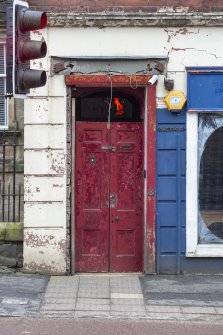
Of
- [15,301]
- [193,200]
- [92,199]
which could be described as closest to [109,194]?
[92,199]

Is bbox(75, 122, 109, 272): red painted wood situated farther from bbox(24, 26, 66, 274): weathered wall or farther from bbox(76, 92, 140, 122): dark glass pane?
bbox(24, 26, 66, 274): weathered wall

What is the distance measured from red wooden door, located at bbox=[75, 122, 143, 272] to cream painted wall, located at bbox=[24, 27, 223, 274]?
1.44 feet

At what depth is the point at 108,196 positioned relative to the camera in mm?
9891

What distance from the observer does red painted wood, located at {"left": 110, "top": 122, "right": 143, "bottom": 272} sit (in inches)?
389

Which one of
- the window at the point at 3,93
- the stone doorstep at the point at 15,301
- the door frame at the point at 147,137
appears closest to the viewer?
the stone doorstep at the point at 15,301

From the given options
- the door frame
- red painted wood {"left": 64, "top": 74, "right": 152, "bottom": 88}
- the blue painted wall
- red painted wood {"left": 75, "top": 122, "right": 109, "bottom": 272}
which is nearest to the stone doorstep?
red painted wood {"left": 75, "top": 122, "right": 109, "bottom": 272}

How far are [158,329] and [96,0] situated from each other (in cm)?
515

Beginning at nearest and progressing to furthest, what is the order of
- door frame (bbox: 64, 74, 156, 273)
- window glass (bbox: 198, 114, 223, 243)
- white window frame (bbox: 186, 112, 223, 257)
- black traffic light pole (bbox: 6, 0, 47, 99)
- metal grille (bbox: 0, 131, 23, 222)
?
black traffic light pole (bbox: 6, 0, 47, 99), door frame (bbox: 64, 74, 156, 273), white window frame (bbox: 186, 112, 223, 257), window glass (bbox: 198, 114, 223, 243), metal grille (bbox: 0, 131, 23, 222)

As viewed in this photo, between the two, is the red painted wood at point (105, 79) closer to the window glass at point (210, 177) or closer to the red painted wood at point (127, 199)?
the red painted wood at point (127, 199)

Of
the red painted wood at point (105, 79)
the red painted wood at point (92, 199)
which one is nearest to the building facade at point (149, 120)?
the red painted wood at point (105, 79)

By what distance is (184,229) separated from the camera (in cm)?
961

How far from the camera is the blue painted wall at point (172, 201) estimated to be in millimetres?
9570

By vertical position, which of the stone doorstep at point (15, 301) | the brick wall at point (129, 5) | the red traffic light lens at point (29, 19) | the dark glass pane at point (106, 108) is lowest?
the stone doorstep at point (15, 301)

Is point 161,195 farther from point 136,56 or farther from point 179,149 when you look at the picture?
point 136,56
